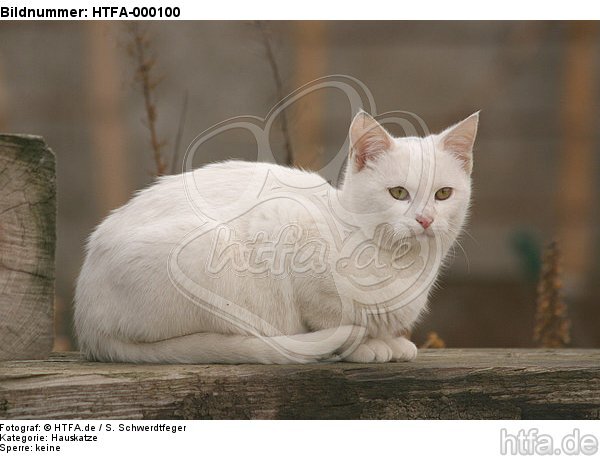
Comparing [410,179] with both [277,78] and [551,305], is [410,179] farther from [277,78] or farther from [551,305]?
[551,305]

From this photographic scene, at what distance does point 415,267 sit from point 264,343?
0.55m

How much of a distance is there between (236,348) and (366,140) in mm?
761

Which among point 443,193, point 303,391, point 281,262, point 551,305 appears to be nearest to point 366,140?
point 443,193

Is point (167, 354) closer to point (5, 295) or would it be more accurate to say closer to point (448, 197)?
→ point (5, 295)

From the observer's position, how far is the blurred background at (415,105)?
5566 mm

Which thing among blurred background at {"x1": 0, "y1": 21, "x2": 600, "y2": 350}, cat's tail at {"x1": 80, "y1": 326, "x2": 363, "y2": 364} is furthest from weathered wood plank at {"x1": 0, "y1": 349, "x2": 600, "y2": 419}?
blurred background at {"x1": 0, "y1": 21, "x2": 600, "y2": 350}

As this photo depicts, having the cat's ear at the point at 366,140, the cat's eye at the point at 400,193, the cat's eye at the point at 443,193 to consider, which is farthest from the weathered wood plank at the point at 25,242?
the cat's eye at the point at 443,193

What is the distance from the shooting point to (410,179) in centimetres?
248

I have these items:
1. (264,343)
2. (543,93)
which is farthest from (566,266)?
(264,343)

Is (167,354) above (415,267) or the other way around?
the other way around

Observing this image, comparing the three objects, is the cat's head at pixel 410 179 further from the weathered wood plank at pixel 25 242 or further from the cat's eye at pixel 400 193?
the weathered wood plank at pixel 25 242

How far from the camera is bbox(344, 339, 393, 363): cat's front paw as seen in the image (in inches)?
100

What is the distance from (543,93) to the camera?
5.91 metres
